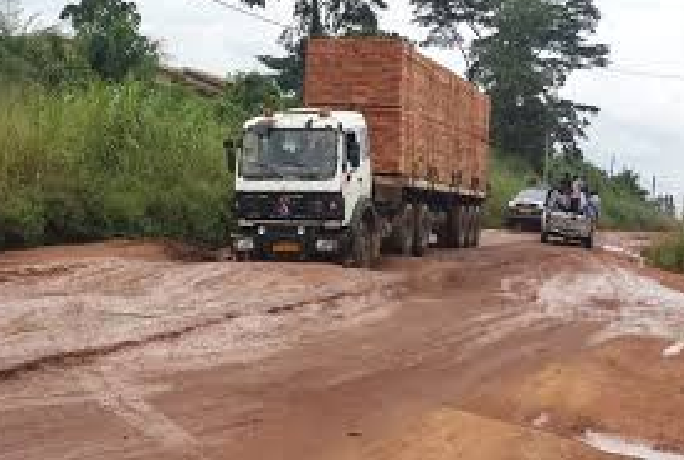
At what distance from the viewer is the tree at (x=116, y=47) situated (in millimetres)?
33000

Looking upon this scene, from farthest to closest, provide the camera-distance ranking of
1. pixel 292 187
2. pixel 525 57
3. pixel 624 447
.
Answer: pixel 525 57 → pixel 292 187 → pixel 624 447

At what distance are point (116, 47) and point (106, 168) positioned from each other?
9139 mm

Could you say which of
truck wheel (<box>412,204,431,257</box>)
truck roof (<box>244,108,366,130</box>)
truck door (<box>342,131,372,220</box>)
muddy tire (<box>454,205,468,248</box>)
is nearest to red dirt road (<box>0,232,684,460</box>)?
truck door (<box>342,131,372,220</box>)

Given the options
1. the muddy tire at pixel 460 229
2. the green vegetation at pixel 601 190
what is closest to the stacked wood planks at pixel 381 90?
the muddy tire at pixel 460 229

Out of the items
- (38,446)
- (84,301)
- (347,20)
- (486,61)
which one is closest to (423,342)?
(84,301)

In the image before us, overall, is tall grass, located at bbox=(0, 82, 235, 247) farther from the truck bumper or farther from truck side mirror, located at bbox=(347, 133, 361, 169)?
truck side mirror, located at bbox=(347, 133, 361, 169)

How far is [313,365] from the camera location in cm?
1090

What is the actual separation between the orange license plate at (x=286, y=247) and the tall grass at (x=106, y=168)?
13.8 feet

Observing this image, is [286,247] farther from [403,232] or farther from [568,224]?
[568,224]

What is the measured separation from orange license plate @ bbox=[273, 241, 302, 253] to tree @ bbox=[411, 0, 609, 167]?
148 ft

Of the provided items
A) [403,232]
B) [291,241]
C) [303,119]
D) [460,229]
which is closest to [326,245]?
[291,241]

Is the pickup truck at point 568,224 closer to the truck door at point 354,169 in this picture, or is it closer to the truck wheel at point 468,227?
the truck wheel at point 468,227

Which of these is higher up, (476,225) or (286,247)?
(476,225)

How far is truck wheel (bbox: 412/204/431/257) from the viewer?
84.0 ft
